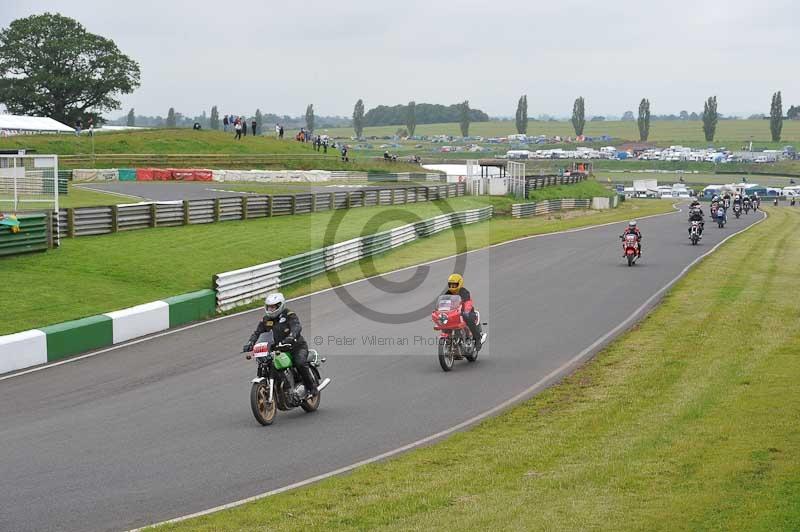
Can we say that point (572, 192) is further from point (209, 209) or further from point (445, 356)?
point (445, 356)

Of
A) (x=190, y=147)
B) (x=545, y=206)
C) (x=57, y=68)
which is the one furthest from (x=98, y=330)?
(x=57, y=68)

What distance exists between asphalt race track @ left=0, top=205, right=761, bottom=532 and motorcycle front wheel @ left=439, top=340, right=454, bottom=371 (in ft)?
0.79

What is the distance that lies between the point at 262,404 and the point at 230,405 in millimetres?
1438

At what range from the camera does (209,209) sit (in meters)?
36.7

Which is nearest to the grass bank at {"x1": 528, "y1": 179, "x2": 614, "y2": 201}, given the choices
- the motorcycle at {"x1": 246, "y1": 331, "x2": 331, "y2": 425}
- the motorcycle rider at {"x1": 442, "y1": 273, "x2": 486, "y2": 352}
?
the motorcycle rider at {"x1": 442, "y1": 273, "x2": 486, "y2": 352}

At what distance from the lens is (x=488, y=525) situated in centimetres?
863

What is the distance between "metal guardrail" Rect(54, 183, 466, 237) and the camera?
29484 mm

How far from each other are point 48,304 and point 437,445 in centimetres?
1187

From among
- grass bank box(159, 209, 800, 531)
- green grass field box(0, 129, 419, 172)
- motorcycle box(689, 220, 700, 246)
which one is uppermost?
green grass field box(0, 129, 419, 172)

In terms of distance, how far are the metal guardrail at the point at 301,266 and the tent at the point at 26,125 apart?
1649 inches

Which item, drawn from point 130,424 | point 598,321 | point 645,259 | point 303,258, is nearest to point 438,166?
point 645,259

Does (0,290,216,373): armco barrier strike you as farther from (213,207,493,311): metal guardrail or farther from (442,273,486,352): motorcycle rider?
(442,273,486,352): motorcycle rider

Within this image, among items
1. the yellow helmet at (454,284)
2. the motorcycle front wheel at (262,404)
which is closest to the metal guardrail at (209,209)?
the yellow helmet at (454,284)

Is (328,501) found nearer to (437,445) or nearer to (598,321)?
(437,445)
